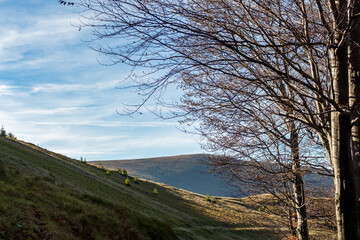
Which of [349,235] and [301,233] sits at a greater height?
[349,235]

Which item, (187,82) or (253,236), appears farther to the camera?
(253,236)

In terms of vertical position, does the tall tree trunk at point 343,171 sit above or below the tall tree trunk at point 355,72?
below

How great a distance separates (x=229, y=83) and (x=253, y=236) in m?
25.9

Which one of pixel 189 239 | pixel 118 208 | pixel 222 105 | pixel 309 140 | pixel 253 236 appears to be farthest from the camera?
pixel 253 236

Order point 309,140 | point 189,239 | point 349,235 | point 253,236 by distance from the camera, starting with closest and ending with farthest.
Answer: point 349,235
point 309,140
point 189,239
point 253,236

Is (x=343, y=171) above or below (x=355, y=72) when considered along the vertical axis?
below

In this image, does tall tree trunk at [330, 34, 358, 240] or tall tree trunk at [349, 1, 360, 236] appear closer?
tall tree trunk at [330, 34, 358, 240]

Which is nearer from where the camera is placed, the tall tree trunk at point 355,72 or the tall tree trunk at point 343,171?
the tall tree trunk at point 343,171

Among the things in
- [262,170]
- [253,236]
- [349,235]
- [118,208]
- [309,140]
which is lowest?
[253,236]

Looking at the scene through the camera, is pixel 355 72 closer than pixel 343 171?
No

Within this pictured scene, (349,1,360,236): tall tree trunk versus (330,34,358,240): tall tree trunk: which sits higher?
(349,1,360,236): tall tree trunk

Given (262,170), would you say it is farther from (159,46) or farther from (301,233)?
(159,46)

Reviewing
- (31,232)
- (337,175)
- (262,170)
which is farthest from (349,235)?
(31,232)

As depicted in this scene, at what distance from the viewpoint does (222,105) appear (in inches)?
271
